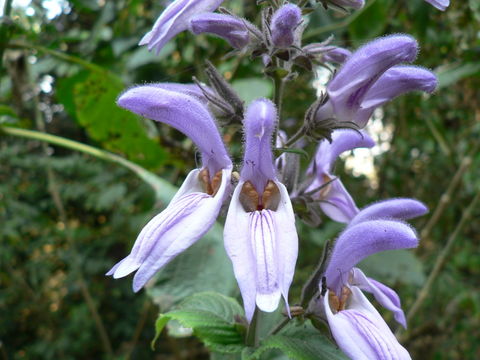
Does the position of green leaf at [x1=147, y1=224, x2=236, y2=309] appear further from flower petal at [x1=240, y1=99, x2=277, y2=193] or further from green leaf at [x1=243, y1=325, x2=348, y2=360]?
flower petal at [x1=240, y1=99, x2=277, y2=193]

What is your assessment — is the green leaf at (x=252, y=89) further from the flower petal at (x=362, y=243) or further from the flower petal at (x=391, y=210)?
the flower petal at (x=362, y=243)

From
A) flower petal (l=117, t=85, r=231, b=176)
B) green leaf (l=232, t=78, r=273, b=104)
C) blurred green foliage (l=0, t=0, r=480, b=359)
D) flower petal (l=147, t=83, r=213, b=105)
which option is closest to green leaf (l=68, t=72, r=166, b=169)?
blurred green foliage (l=0, t=0, r=480, b=359)

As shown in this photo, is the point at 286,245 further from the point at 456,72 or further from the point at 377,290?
the point at 456,72

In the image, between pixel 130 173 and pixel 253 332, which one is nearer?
pixel 253 332

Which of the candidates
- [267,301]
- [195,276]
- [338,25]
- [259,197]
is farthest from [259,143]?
[338,25]

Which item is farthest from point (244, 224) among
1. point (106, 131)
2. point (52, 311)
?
point (52, 311)

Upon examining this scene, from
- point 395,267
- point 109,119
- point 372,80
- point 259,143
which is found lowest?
point 395,267
